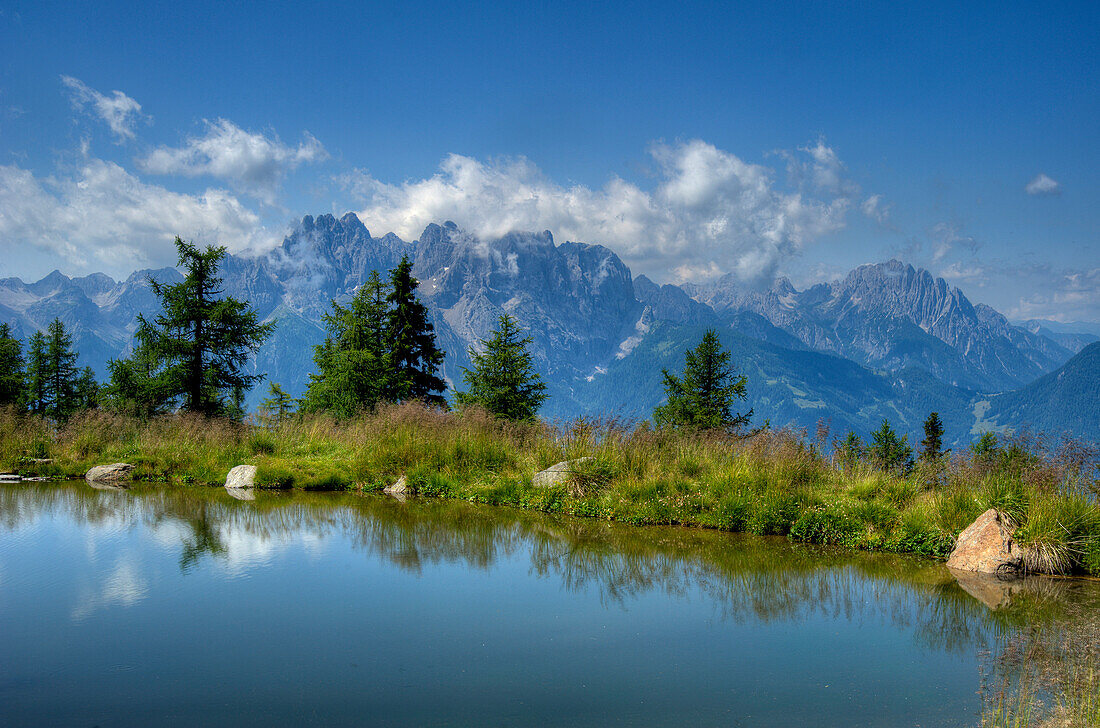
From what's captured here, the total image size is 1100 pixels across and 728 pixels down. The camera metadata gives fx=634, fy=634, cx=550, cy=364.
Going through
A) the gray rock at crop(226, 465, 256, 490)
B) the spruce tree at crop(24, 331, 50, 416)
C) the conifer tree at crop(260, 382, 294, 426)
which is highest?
the spruce tree at crop(24, 331, 50, 416)

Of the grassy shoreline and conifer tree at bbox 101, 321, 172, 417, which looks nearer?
the grassy shoreline

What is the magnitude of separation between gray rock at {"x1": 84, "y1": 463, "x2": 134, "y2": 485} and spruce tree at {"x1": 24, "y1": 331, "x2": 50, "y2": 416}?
21612 millimetres

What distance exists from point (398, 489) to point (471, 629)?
8.61 m

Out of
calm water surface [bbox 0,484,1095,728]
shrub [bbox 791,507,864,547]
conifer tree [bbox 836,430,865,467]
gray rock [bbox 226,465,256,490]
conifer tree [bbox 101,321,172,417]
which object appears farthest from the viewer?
conifer tree [bbox 101,321,172,417]

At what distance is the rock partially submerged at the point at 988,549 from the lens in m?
9.41

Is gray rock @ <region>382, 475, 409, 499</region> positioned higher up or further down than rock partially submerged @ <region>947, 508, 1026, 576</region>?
higher up

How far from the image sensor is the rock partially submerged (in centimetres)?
941

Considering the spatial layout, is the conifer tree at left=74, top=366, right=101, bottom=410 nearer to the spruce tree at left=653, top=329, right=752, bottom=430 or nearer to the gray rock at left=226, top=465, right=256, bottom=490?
the gray rock at left=226, top=465, right=256, bottom=490

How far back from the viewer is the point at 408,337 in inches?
1168

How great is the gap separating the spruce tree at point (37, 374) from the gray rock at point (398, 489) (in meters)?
28.9

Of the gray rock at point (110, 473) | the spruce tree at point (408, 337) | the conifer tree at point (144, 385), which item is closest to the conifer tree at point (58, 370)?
the conifer tree at point (144, 385)

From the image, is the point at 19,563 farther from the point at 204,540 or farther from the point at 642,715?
the point at 642,715

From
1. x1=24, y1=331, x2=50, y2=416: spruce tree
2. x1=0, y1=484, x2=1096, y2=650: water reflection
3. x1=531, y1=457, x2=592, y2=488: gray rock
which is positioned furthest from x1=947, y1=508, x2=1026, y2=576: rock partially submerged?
x1=24, y1=331, x2=50, y2=416: spruce tree

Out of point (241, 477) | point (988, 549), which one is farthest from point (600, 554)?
point (241, 477)
